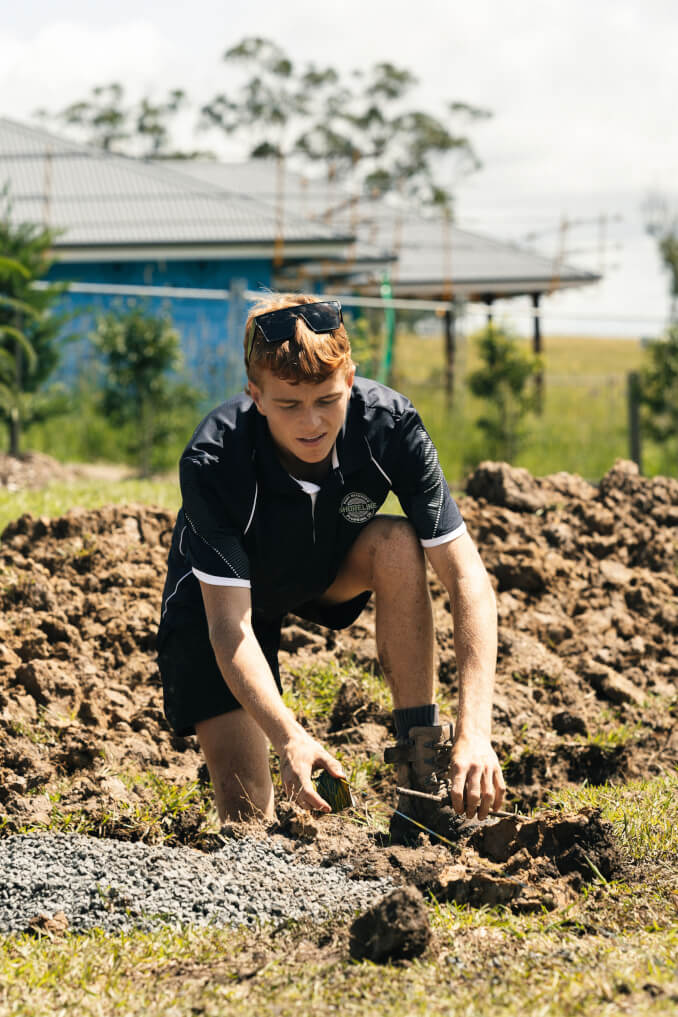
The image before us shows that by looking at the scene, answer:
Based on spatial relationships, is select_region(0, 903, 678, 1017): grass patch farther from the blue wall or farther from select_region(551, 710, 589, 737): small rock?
the blue wall

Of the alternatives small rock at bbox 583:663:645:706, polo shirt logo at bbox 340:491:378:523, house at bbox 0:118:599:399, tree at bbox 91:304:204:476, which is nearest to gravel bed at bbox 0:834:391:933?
polo shirt logo at bbox 340:491:378:523

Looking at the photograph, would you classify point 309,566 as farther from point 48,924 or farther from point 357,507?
point 48,924

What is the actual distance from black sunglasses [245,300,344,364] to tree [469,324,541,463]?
913 centimetres

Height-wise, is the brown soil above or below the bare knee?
below

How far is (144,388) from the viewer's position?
12.5 m

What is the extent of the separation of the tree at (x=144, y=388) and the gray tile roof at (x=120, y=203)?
6146 millimetres

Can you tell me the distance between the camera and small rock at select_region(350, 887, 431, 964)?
2373mm

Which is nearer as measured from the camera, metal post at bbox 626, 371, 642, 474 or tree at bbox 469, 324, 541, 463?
metal post at bbox 626, 371, 642, 474

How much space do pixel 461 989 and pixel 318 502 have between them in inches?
57.7

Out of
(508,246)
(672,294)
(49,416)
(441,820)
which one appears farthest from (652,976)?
(672,294)

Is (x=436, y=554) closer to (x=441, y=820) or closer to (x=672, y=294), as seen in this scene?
(x=441, y=820)

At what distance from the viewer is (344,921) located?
2.61 m

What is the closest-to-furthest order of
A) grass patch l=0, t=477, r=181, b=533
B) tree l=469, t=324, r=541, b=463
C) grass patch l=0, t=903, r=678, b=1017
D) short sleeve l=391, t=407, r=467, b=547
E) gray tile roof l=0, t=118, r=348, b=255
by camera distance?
1. grass patch l=0, t=903, r=678, b=1017
2. short sleeve l=391, t=407, r=467, b=547
3. grass patch l=0, t=477, r=181, b=533
4. tree l=469, t=324, r=541, b=463
5. gray tile roof l=0, t=118, r=348, b=255

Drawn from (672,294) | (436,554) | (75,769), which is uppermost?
(672,294)
